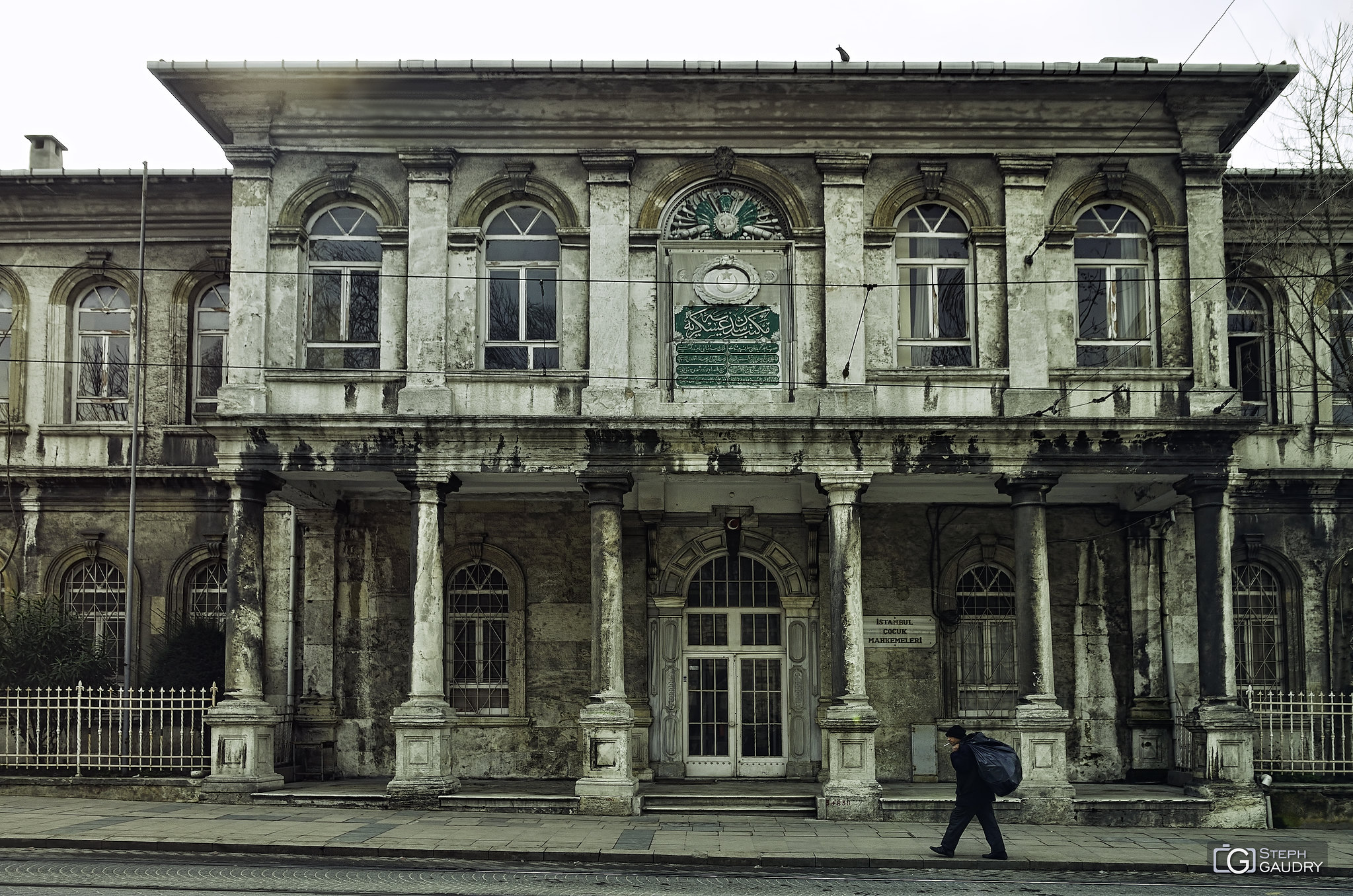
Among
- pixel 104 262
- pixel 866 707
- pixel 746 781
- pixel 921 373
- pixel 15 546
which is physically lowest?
pixel 746 781

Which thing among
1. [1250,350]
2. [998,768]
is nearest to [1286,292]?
[1250,350]

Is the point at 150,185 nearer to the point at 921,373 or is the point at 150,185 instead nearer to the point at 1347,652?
the point at 921,373

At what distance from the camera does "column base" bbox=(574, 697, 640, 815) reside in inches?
688

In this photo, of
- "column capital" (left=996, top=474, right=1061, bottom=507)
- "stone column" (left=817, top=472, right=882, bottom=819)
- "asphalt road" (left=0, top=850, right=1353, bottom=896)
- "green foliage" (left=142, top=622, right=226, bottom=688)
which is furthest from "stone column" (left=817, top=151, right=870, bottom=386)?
"green foliage" (left=142, top=622, right=226, bottom=688)

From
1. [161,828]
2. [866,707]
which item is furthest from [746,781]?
[161,828]

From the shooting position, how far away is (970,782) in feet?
45.6

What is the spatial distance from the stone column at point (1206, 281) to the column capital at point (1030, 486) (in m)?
2.19

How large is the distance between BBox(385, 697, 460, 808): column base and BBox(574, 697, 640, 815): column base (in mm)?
1805

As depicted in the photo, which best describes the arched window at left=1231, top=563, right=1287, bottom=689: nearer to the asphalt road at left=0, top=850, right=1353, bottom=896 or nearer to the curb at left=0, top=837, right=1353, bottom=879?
the curb at left=0, top=837, right=1353, bottom=879

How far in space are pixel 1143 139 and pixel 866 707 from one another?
338 inches

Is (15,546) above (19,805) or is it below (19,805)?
above

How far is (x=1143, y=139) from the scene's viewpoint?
62.5ft

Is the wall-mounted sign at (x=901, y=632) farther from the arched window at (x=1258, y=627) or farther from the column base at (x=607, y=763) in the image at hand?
the arched window at (x=1258, y=627)

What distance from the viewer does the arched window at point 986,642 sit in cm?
2073
